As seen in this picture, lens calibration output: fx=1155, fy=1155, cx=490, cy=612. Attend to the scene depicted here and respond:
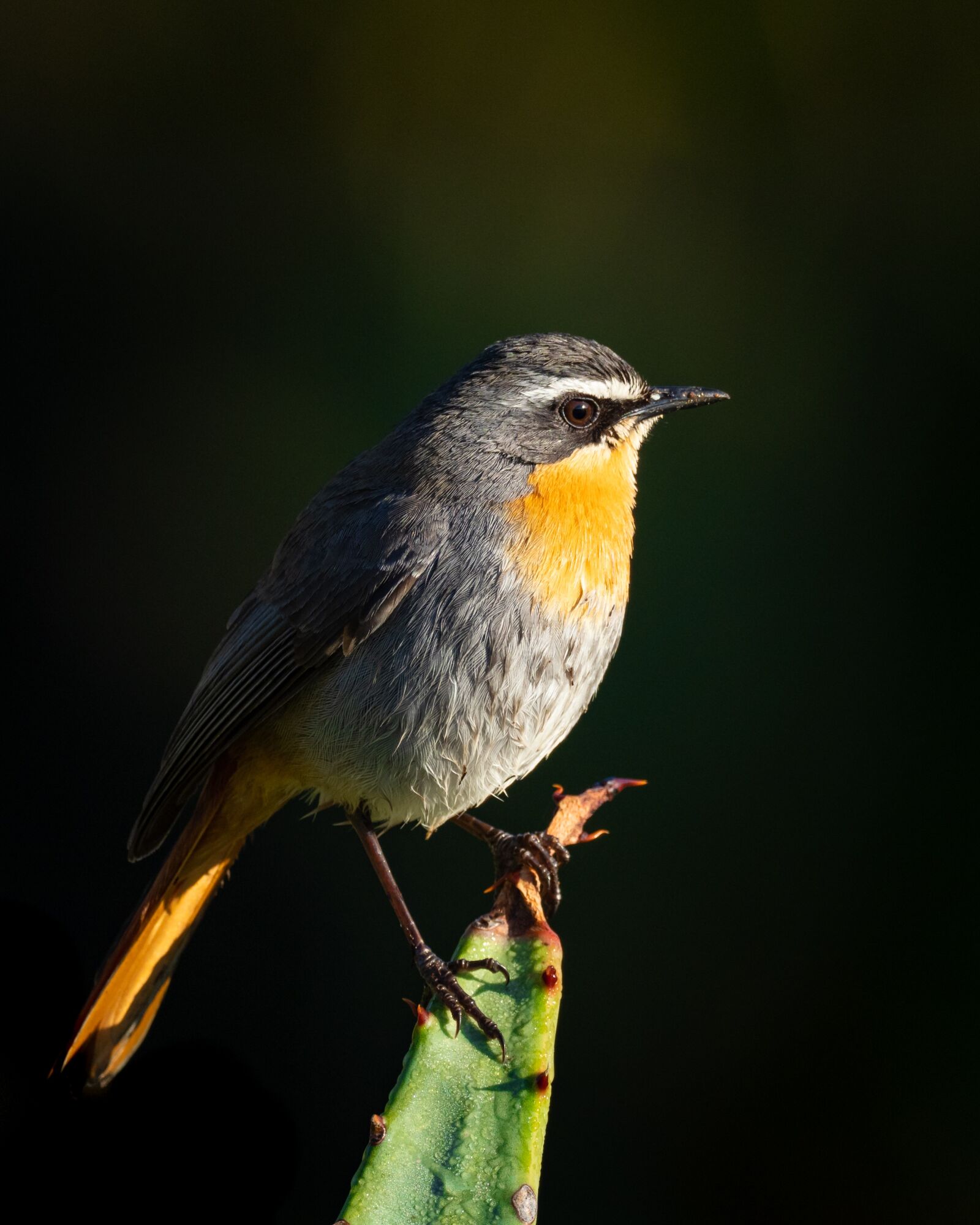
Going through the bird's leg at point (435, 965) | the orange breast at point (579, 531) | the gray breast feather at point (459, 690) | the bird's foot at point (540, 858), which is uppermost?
the orange breast at point (579, 531)

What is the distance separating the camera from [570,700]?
2.81m

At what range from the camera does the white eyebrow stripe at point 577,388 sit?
2.84 metres

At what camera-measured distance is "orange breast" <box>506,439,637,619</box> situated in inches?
106

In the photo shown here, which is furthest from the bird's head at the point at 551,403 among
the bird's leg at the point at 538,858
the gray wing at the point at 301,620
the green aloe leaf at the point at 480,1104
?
the bird's leg at the point at 538,858

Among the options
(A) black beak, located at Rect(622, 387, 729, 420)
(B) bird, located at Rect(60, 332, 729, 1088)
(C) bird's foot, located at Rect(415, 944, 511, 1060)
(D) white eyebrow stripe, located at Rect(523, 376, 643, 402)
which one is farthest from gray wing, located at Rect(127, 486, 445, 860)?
(C) bird's foot, located at Rect(415, 944, 511, 1060)

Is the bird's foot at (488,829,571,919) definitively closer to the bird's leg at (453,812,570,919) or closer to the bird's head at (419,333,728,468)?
the bird's leg at (453,812,570,919)

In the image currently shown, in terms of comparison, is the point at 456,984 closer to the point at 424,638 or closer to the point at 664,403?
the point at 424,638

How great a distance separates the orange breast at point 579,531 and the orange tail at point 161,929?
39.6 inches

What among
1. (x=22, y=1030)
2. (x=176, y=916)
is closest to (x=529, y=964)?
(x=176, y=916)

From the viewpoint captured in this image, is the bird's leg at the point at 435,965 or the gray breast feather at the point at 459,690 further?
the gray breast feather at the point at 459,690

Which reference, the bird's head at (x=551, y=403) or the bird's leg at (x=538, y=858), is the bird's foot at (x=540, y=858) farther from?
the bird's head at (x=551, y=403)

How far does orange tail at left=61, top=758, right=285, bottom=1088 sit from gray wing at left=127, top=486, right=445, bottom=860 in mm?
86

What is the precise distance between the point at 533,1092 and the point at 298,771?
4.09 ft

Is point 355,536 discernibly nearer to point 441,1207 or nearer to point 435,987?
point 435,987
